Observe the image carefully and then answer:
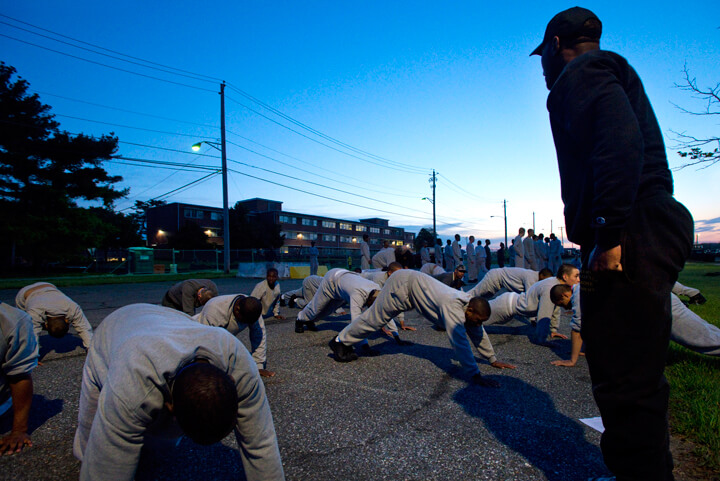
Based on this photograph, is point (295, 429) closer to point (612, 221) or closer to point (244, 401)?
point (244, 401)

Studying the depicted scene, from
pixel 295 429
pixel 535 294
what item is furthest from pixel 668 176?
pixel 535 294

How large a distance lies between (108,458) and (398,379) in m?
2.90

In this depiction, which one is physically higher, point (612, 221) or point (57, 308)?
point (612, 221)

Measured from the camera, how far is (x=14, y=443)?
248cm

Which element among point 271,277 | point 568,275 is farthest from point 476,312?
point 271,277

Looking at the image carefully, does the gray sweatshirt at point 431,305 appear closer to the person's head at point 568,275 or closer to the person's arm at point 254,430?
the person's head at point 568,275

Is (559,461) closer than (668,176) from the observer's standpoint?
No

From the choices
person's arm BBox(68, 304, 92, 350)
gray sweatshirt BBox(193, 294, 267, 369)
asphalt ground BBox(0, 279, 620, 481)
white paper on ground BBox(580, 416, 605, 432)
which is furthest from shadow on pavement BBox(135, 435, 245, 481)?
person's arm BBox(68, 304, 92, 350)

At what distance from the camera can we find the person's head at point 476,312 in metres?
3.91

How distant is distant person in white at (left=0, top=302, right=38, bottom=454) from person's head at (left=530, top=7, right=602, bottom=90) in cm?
351

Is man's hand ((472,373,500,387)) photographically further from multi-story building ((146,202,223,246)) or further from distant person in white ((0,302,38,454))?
multi-story building ((146,202,223,246))

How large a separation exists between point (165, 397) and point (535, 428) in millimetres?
2438

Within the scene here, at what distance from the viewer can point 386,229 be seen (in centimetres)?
9650

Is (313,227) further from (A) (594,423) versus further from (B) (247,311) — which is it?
(A) (594,423)
